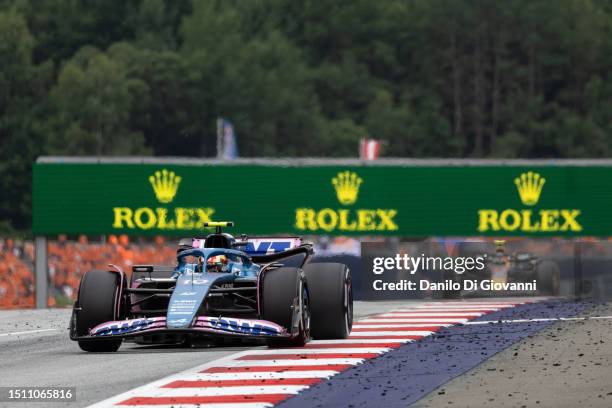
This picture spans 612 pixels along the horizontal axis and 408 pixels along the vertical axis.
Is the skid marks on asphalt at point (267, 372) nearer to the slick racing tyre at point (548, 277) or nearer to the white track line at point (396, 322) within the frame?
the white track line at point (396, 322)

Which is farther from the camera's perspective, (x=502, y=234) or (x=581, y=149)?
(x=581, y=149)

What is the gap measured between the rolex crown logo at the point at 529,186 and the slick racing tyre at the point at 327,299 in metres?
16.9

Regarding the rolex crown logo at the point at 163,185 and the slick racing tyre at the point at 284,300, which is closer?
the slick racing tyre at the point at 284,300

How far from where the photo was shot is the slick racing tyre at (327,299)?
21594mm

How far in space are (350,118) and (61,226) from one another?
102m

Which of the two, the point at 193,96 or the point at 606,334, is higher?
the point at 193,96

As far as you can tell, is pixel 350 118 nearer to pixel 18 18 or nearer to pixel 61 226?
pixel 18 18

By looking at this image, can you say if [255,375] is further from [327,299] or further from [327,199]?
[327,199]

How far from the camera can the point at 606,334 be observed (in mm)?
22609

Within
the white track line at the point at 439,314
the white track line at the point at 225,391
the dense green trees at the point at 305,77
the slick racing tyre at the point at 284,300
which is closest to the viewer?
the white track line at the point at 225,391

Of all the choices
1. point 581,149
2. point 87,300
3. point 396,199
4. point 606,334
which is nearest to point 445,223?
point 396,199

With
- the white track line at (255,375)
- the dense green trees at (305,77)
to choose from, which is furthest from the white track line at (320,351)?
the dense green trees at (305,77)

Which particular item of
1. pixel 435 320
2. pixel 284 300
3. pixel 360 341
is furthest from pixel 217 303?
pixel 435 320

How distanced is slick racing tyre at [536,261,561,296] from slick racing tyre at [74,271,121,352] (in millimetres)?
12312
